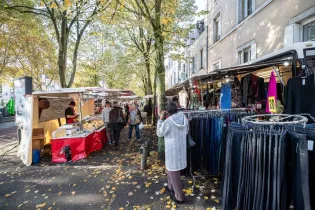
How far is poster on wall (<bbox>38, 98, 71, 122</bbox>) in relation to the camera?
7.85 meters

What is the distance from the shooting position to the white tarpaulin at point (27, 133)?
616 cm

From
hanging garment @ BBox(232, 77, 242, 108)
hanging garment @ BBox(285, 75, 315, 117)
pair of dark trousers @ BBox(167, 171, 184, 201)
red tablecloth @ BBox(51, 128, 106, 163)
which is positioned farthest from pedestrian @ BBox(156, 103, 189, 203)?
red tablecloth @ BBox(51, 128, 106, 163)

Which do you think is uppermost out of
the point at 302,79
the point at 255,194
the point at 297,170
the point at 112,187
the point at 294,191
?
the point at 302,79

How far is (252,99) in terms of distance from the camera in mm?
4770

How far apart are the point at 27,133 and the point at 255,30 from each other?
993cm

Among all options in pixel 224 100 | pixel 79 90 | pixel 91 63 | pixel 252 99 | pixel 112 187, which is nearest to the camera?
pixel 112 187

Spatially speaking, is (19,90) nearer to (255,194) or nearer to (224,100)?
(224,100)

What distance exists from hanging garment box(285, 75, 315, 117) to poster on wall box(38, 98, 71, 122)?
8.58 m

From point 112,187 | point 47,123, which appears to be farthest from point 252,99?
point 47,123

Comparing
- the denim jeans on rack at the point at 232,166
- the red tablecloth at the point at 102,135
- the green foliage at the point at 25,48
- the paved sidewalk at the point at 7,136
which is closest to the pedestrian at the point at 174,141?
the denim jeans on rack at the point at 232,166

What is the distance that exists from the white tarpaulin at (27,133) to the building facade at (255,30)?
707cm

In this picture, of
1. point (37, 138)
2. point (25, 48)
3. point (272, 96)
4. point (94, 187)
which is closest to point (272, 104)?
point (272, 96)

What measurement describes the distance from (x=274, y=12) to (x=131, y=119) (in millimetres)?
7423

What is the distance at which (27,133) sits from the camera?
6387 mm
